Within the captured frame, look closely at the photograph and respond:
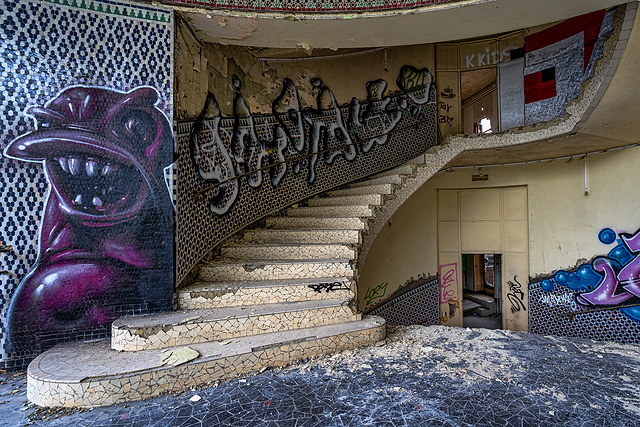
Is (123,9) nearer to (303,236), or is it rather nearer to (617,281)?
(303,236)

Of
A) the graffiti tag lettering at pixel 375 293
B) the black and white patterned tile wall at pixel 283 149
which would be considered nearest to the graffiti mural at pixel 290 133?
the black and white patterned tile wall at pixel 283 149

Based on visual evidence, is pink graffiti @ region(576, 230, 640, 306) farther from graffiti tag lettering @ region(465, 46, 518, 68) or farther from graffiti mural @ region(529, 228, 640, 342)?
graffiti tag lettering @ region(465, 46, 518, 68)

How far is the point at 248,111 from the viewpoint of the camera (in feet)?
16.2

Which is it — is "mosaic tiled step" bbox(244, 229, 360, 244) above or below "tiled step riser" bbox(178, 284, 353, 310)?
above

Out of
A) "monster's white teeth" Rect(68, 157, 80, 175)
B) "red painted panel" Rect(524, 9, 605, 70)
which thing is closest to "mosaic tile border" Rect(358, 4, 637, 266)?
"red painted panel" Rect(524, 9, 605, 70)

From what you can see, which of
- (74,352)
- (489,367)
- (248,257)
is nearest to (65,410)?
(74,352)

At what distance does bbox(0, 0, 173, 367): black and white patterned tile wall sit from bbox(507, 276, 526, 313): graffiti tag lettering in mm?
7413

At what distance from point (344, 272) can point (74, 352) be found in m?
2.52

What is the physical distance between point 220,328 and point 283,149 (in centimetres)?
324

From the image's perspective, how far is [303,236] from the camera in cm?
464

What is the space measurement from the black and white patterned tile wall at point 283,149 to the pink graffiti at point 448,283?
2.89 meters

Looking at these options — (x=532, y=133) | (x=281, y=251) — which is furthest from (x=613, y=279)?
(x=281, y=251)

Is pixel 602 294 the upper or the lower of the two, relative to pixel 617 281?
lower

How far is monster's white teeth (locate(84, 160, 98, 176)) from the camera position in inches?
123
